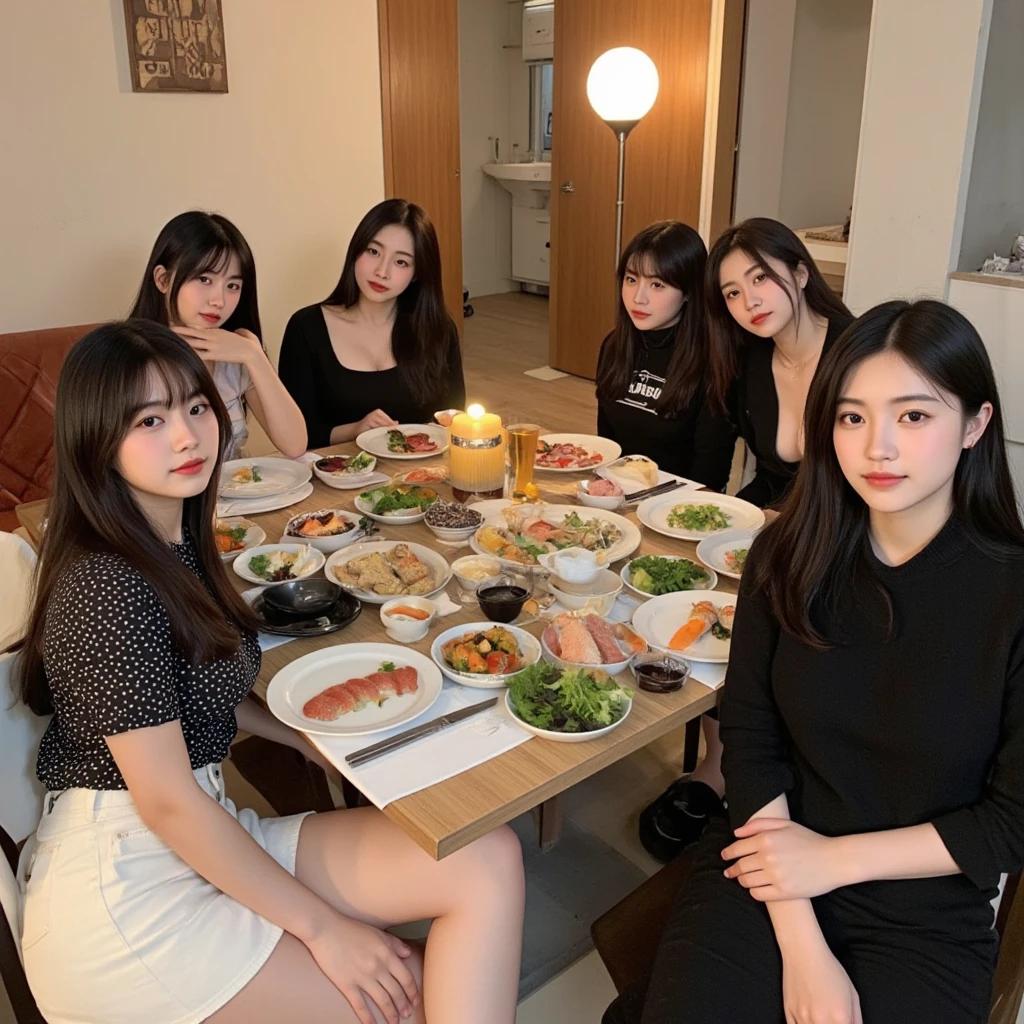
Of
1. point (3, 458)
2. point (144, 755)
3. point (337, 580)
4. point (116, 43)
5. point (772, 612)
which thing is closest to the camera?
point (144, 755)

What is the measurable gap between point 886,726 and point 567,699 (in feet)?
1.33

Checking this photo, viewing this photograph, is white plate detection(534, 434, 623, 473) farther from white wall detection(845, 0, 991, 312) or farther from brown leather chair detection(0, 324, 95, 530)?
white wall detection(845, 0, 991, 312)

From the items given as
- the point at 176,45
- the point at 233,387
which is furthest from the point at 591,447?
the point at 176,45

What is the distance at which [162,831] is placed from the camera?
1163mm

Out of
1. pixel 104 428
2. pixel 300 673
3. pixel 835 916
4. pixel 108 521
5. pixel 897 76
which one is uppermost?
pixel 897 76

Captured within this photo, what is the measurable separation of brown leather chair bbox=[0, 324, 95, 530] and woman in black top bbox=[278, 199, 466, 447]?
686 millimetres

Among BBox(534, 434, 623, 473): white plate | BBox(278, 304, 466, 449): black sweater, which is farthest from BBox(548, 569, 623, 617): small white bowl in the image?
BBox(278, 304, 466, 449): black sweater

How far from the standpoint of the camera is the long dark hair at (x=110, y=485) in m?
1.19

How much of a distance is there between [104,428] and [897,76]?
3.00 m

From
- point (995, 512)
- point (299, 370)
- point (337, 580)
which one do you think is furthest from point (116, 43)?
point (995, 512)

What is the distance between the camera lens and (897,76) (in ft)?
10.4

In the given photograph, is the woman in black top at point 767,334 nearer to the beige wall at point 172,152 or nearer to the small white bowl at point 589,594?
the small white bowl at point 589,594

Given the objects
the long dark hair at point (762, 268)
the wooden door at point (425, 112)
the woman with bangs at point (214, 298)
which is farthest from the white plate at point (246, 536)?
the wooden door at point (425, 112)

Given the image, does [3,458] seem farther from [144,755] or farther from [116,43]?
[144,755]
